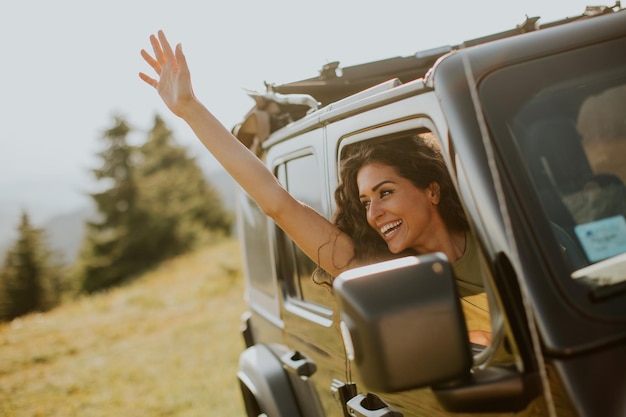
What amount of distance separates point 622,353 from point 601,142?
571mm

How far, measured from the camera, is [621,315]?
131 cm

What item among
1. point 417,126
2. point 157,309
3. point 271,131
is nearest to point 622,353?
point 417,126

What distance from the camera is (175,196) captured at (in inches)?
1646

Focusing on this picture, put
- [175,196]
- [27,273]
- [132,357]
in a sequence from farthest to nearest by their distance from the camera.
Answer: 1. [175,196]
2. [27,273]
3. [132,357]

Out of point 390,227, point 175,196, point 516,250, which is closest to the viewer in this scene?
point 516,250

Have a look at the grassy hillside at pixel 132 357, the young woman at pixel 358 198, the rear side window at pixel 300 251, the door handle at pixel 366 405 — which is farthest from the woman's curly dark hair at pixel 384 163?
the grassy hillside at pixel 132 357

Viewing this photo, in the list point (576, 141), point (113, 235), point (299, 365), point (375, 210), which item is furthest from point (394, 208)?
point (113, 235)

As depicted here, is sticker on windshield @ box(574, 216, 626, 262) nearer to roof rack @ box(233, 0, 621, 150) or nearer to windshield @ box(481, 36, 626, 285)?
windshield @ box(481, 36, 626, 285)

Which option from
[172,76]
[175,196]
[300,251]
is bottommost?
[175,196]

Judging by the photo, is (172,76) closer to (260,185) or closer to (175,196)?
(260,185)

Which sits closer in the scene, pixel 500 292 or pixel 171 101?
pixel 500 292

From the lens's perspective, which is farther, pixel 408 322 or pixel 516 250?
pixel 516 250

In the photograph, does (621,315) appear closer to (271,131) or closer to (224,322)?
(271,131)

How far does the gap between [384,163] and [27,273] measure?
42.3 meters
